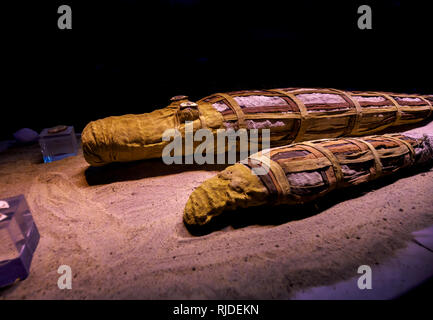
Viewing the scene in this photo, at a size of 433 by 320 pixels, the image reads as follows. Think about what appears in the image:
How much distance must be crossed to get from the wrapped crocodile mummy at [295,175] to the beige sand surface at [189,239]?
19cm

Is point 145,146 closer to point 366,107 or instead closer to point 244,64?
point 244,64

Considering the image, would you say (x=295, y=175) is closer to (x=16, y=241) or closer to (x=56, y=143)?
(x=16, y=241)

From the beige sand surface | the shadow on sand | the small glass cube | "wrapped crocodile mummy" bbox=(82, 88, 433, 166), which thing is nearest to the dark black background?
the small glass cube

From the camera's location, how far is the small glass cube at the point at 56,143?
3.23 metres

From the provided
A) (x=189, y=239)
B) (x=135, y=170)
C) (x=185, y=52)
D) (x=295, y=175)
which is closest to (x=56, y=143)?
(x=135, y=170)

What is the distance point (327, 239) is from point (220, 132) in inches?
63.8

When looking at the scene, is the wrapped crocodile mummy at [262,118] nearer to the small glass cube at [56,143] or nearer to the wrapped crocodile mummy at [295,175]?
the wrapped crocodile mummy at [295,175]

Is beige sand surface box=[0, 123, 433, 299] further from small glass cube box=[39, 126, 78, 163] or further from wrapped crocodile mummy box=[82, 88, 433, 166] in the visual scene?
small glass cube box=[39, 126, 78, 163]

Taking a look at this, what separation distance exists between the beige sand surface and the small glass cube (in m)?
0.61

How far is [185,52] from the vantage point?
3988 millimetres

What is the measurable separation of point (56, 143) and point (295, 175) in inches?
126

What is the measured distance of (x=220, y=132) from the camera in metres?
2.86

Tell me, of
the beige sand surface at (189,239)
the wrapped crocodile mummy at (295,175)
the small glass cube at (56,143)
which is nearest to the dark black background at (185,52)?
the small glass cube at (56,143)
